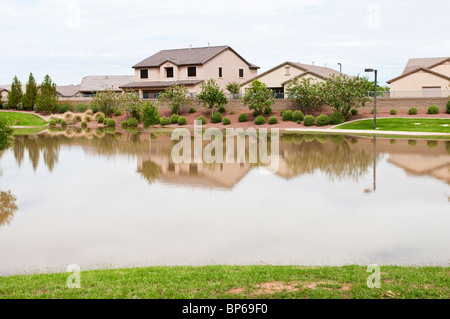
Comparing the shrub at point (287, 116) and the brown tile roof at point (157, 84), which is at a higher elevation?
the brown tile roof at point (157, 84)

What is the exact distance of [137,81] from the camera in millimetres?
66625

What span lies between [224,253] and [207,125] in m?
42.1

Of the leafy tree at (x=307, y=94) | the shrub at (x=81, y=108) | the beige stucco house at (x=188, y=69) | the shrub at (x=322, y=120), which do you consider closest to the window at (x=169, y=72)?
the beige stucco house at (x=188, y=69)

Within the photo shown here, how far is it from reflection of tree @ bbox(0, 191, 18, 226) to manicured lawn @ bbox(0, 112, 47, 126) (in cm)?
4281

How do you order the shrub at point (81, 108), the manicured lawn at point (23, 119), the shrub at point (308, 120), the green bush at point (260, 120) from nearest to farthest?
the shrub at point (308, 120), the green bush at point (260, 120), the manicured lawn at point (23, 119), the shrub at point (81, 108)

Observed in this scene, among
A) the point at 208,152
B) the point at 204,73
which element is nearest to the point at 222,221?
the point at 208,152

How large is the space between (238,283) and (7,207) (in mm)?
9610

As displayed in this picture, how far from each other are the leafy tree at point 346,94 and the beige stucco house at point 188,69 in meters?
18.4

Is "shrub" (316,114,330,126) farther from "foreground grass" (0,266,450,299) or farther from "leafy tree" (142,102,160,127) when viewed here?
"foreground grass" (0,266,450,299)

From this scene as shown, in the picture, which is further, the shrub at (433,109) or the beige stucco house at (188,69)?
the beige stucco house at (188,69)

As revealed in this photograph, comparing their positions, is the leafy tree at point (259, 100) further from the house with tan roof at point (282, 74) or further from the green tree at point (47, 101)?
the green tree at point (47, 101)

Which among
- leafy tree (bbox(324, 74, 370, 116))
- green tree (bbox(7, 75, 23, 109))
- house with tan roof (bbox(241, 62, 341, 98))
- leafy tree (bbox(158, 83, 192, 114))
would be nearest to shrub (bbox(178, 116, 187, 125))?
leafy tree (bbox(158, 83, 192, 114))

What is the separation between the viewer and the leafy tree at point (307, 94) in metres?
50.1

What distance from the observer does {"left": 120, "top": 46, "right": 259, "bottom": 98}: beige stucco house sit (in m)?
62.2
